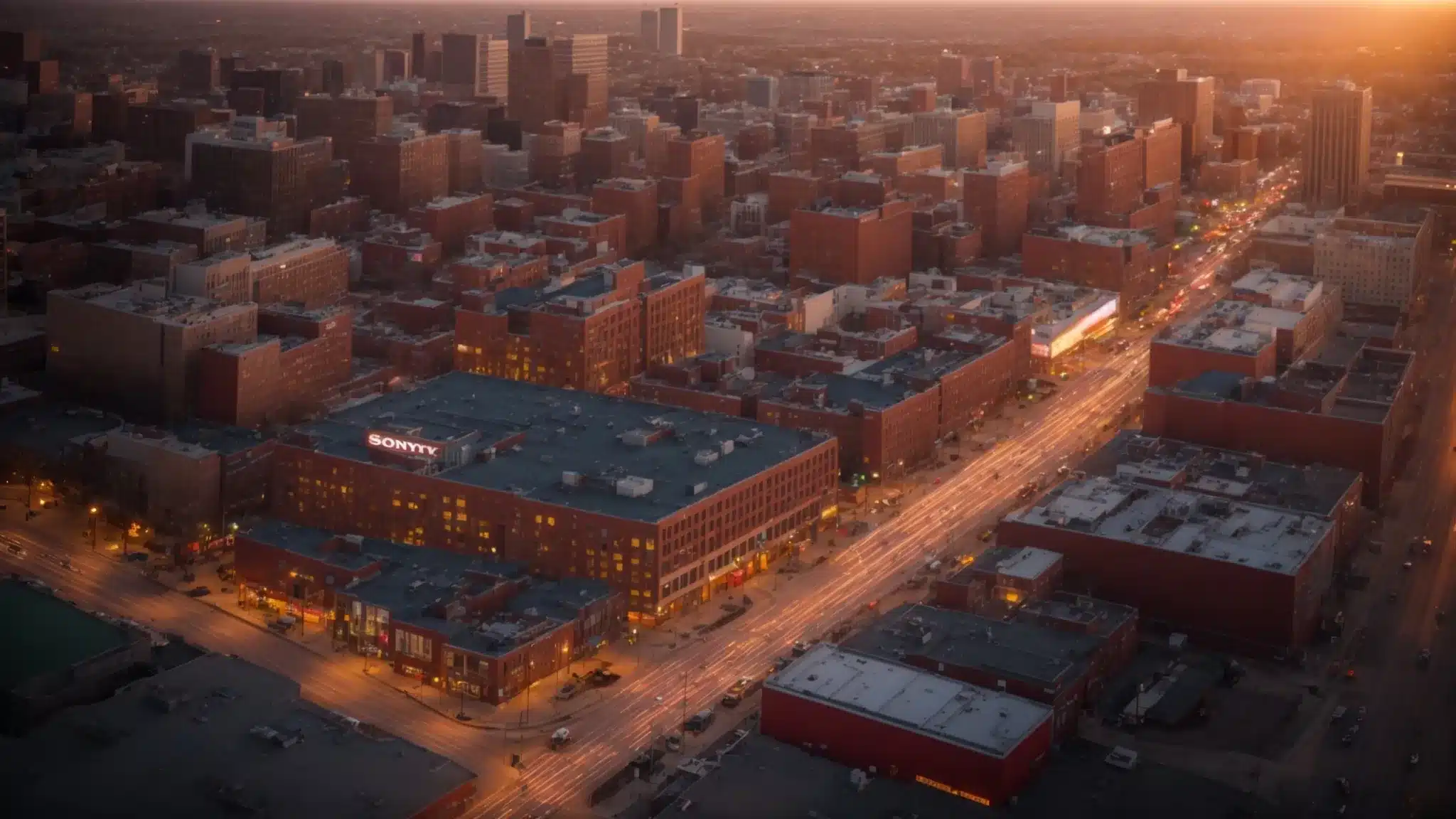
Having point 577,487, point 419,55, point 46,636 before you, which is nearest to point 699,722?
point 577,487

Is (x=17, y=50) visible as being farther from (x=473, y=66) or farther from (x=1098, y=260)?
(x=1098, y=260)

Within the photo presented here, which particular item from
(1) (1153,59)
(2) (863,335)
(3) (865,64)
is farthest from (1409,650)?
(3) (865,64)

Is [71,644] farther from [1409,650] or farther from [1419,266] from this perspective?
[1419,266]

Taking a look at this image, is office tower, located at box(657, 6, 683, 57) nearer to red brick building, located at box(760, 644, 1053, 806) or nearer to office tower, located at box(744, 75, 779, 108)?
office tower, located at box(744, 75, 779, 108)

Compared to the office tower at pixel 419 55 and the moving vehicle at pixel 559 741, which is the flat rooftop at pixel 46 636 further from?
the office tower at pixel 419 55

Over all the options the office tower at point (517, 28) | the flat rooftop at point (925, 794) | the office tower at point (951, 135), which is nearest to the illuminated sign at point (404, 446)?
the flat rooftop at point (925, 794)

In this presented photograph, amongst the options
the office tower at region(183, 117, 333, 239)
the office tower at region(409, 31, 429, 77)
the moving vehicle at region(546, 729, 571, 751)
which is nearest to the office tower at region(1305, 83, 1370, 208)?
the office tower at region(183, 117, 333, 239)
